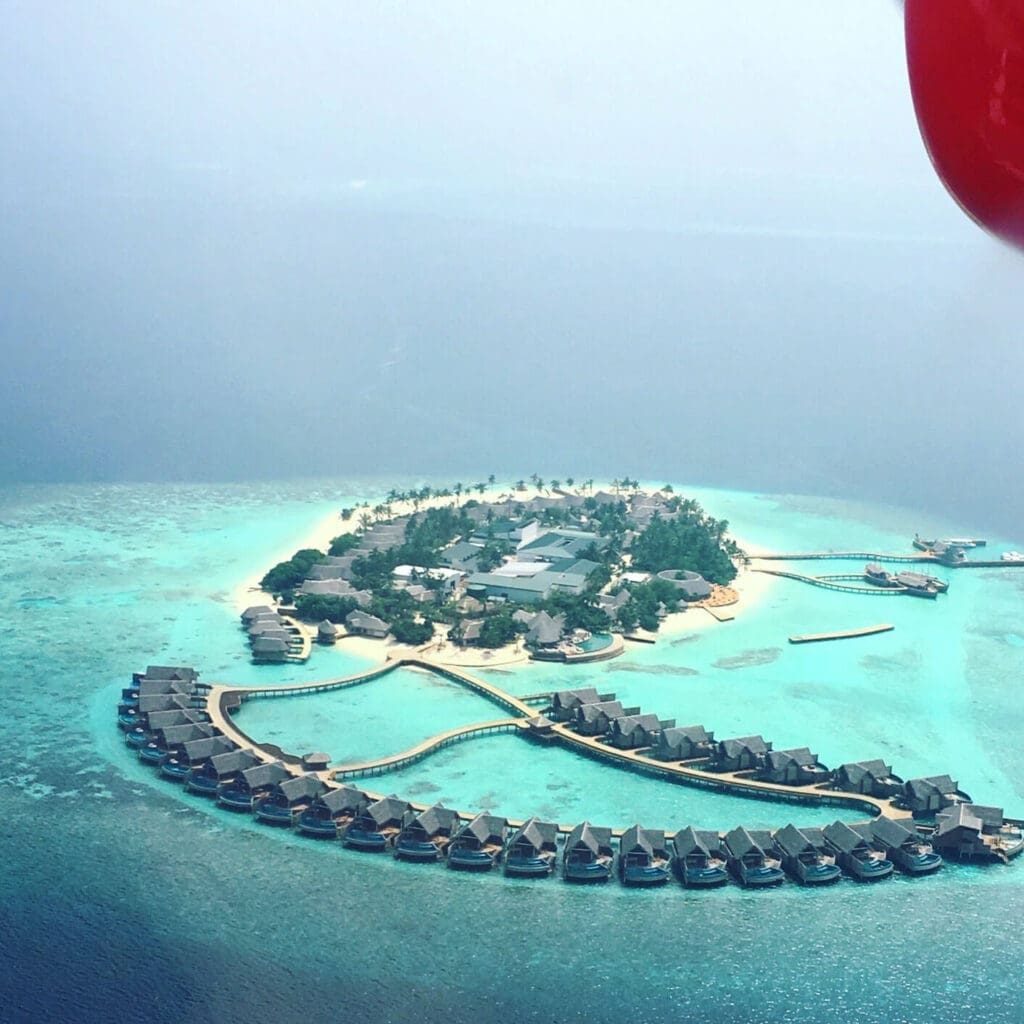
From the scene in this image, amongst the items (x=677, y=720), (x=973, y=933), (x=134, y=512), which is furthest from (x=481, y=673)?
(x=134, y=512)

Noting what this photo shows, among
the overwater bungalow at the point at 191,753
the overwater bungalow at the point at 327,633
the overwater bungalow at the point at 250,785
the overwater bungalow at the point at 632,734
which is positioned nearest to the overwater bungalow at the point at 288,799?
the overwater bungalow at the point at 250,785

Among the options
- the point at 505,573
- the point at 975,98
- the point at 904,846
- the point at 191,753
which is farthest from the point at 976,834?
the point at 975,98

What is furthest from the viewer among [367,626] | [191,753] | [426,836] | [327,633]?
[367,626]

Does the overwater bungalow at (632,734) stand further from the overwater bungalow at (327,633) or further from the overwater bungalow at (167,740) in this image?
the overwater bungalow at (327,633)

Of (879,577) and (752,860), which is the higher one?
(879,577)

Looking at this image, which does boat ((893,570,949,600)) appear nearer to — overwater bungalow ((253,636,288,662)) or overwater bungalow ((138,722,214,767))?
overwater bungalow ((253,636,288,662))

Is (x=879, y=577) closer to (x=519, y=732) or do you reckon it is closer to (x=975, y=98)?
(x=519, y=732)
